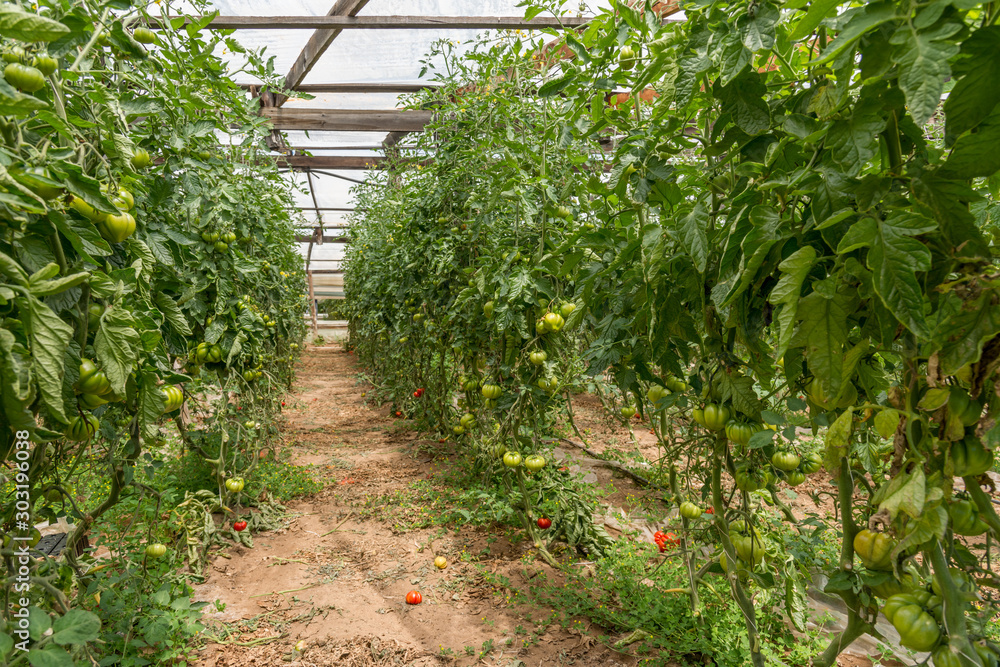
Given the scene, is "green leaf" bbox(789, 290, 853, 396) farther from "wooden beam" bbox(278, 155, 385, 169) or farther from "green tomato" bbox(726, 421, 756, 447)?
"wooden beam" bbox(278, 155, 385, 169)

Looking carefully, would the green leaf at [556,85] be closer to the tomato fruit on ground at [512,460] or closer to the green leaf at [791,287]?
the green leaf at [791,287]

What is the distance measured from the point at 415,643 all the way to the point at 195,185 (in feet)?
6.05

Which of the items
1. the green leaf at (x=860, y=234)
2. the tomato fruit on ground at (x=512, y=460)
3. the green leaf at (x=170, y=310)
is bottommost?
the tomato fruit on ground at (x=512, y=460)

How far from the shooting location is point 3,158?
77cm

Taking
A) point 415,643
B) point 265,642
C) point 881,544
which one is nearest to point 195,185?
point 265,642

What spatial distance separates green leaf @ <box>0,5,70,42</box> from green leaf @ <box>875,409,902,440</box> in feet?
3.96

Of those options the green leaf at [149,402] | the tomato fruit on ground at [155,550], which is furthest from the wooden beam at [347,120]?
the green leaf at [149,402]

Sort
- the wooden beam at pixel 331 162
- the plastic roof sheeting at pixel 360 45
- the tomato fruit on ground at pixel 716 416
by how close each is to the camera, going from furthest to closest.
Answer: the wooden beam at pixel 331 162 → the plastic roof sheeting at pixel 360 45 → the tomato fruit on ground at pixel 716 416

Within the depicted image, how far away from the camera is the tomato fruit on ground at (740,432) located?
1.07m

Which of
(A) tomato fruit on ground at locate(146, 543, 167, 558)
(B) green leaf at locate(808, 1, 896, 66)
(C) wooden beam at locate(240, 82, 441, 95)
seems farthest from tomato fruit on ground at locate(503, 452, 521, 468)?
(C) wooden beam at locate(240, 82, 441, 95)

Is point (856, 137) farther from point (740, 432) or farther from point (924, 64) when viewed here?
point (740, 432)

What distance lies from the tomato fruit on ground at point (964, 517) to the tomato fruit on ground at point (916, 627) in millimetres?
142

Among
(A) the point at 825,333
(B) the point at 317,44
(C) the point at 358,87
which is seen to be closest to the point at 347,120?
(C) the point at 358,87

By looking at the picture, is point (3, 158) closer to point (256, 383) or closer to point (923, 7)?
point (923, 7)
